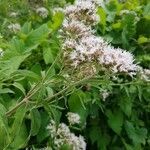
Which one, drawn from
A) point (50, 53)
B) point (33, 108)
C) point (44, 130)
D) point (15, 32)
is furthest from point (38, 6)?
point (33, 108)

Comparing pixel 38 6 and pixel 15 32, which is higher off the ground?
pixel 38 6

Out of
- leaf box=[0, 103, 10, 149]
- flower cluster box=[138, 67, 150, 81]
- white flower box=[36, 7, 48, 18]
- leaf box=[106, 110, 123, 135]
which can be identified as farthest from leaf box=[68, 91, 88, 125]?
white flower box=[36, 7, 48, 18]

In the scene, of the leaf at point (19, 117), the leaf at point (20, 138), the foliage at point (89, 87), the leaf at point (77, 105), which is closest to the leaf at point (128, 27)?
the foliage at point (89, 87)

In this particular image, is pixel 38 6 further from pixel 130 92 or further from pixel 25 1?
pixel 130 92

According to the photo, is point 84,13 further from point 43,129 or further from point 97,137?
point 97,137

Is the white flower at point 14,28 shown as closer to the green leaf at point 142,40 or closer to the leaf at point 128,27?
the leaf at point 128,27
